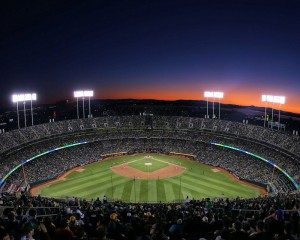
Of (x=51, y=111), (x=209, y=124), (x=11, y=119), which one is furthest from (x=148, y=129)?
A: (x=11, y=119)

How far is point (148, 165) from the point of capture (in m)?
64.1

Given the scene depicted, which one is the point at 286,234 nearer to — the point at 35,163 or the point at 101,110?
the point at 35,163

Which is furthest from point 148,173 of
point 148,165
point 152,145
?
point 152,145

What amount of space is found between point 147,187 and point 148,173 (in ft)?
26.2

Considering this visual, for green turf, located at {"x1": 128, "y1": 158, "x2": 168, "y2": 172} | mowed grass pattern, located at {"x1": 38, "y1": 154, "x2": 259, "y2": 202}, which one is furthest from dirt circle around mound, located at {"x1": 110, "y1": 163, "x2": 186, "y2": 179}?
mowed grass pattern, located at {"x1": 38, "y1": 154, "x2": 259, "y2": 202}

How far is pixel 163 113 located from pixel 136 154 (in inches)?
868

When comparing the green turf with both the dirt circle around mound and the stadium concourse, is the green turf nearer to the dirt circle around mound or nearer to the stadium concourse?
the dirt circle around mound

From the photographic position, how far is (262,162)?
188 ft

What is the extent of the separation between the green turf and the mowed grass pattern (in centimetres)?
630

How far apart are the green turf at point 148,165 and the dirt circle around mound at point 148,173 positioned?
1.27 metres

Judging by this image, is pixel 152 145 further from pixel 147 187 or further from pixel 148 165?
pixel 147 187

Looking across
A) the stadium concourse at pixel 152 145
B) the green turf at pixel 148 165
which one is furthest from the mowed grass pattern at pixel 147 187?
the green turf at pixel 148 165

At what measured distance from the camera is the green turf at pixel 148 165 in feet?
203

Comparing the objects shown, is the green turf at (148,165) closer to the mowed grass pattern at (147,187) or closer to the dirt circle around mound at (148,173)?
the dirt circle around mound at (148,173)
